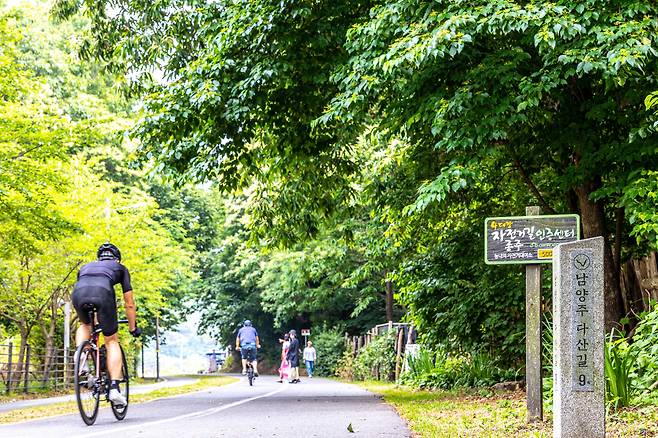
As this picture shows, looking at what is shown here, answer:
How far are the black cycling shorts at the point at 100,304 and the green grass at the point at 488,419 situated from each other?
3338 mm

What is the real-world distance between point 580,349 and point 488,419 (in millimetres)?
3545

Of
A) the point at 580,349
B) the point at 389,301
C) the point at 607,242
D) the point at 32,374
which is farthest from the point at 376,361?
the point at 580,349

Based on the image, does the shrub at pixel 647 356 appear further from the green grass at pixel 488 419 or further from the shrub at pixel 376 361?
the shrub at pixel 376 361

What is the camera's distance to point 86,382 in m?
8.86

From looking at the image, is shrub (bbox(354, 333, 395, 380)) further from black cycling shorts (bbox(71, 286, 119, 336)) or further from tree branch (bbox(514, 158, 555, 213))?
black cycling shorts (bbox(71, 286, 119, 336))

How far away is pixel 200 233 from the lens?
145 ft

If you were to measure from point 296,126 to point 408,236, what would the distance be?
312 cm

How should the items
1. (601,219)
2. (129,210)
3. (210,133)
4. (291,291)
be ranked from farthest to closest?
(291,291)
(129,210)
(210,133)
(601,219)

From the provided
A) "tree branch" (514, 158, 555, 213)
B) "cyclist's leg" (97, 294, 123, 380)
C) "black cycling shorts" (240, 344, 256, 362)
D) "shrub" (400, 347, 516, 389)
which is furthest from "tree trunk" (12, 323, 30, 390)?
"tree branch" (514, 158, 555, 213)

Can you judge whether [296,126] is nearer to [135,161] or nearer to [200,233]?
[135,161]

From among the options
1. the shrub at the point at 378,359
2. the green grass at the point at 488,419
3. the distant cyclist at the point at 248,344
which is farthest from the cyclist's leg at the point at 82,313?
the shrub at the point at 378,359

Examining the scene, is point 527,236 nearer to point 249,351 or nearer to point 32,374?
point 249,351

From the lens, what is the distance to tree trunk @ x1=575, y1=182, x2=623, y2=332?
42.1 ft

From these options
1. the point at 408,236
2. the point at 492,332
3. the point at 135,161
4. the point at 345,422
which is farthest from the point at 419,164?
the point at 345,422
